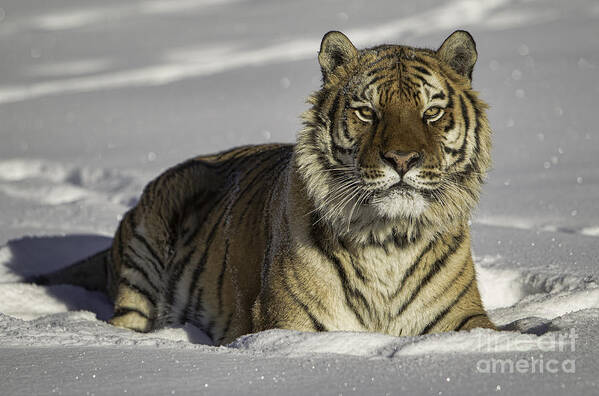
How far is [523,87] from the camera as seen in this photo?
645 cm

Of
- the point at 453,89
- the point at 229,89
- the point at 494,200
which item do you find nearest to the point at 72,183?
the point at 229,89

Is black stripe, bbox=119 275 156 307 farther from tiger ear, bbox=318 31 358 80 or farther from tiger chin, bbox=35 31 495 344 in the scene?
tiger ear, bbox=318 31 358 80

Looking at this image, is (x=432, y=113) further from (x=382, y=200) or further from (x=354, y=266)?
(x=354, y=266)

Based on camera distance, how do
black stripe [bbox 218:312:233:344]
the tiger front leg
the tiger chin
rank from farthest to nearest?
the tiger front leg → black stripe [bbox 218:312:233:344] → the tiger chin

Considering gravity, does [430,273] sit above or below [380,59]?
below

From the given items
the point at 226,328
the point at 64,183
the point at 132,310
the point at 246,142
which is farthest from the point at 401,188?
the point at 64,183

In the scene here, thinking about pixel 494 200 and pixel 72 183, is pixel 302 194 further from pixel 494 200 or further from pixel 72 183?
pixel 72 183

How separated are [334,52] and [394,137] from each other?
52 cm

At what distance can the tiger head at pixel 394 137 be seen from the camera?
2445 mm

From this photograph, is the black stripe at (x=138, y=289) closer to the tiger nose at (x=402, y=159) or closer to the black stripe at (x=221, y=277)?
the black stripe at (x=221, y=277)

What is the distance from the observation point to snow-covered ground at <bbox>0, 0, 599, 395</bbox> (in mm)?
2057

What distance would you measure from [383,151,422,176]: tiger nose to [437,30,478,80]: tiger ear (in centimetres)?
54

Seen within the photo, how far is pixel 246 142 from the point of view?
571 cm

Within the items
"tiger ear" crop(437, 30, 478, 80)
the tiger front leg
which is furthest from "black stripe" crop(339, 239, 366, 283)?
the tiger front leg
